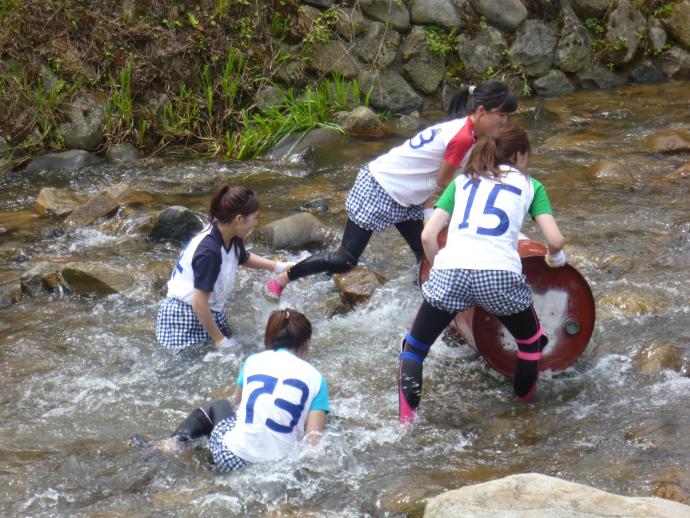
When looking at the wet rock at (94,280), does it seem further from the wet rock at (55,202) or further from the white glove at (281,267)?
the wet rock at (55,202)

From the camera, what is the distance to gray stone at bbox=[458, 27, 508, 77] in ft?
34.5

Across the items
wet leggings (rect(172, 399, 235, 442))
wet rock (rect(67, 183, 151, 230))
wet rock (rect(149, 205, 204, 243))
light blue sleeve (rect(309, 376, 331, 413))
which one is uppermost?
light blue sleeve (rect(309, 376, 331, 413))

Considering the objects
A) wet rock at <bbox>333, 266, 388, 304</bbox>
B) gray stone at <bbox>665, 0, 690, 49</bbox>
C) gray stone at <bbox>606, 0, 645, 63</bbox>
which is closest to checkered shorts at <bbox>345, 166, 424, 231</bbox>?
wet rock at <bbox>333, 266, 388, 304</bbox>

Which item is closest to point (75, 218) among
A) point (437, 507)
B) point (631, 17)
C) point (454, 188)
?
point (454, 188)

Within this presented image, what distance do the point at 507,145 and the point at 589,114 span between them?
6352mm

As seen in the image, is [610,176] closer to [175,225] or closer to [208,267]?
[175,225]

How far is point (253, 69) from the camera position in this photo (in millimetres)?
9461

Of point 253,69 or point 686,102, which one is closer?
point 253,69

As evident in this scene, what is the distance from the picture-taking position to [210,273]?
4574 millimetres

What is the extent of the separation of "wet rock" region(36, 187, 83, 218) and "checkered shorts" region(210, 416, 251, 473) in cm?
411

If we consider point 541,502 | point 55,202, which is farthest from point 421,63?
point 541,502

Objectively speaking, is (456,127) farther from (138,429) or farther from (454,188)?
(138,429)

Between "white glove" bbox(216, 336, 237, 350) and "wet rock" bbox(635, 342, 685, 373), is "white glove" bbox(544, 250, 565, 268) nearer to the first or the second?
"wet rock" bbox(635, 342, 685, 373)

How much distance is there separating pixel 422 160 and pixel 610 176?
3.31 meters
